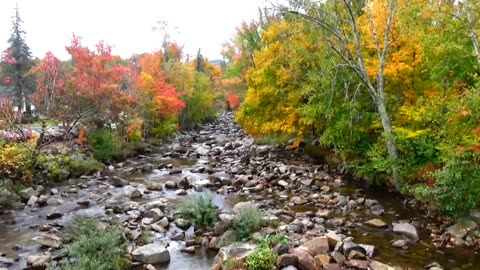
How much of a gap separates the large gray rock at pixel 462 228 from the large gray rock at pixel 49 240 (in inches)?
460

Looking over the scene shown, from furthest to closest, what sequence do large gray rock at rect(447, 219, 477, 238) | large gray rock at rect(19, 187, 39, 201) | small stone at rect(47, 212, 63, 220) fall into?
large gray rock at rect(19, 187, 39, 201) < small stone at rect(47, 212, 63, 220) < large gray rock at rect(447, 219, 477, 238)

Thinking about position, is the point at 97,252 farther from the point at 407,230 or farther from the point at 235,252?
the point at 407,230

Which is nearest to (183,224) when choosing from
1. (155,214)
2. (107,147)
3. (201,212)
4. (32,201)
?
(201,212)

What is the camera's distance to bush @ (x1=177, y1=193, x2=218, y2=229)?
43.0 ft

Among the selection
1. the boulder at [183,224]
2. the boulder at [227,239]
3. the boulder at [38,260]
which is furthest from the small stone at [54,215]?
the boulder at [227,239]

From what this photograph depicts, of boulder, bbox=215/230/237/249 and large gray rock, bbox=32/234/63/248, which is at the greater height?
large gray rock, bbox=32/234/63/248

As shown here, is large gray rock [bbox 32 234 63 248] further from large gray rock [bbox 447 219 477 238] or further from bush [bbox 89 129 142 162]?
bush [bbox 89 129 142 162]

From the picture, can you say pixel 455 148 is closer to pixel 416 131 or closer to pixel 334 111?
pixel 416 131

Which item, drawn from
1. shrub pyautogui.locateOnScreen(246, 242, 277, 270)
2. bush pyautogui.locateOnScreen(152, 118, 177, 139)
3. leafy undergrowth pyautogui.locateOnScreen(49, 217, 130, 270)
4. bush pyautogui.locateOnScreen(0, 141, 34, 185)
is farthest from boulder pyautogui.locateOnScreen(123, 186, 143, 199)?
bush pyautogui.locateOnScreen(152, 118, 177, 139)

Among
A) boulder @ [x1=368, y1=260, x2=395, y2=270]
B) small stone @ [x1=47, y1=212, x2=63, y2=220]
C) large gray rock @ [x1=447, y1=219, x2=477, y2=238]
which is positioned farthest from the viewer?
small stone @ [x1=47, y1=212, x2=63, y2=220]

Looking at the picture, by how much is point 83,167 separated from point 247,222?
1427 centimetres

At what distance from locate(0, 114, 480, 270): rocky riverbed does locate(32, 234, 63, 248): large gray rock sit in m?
0.03

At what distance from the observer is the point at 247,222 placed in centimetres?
1168

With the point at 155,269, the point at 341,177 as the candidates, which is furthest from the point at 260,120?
the point at 155,269
